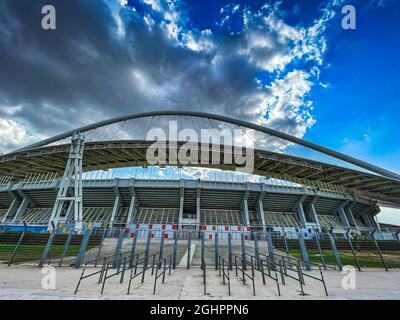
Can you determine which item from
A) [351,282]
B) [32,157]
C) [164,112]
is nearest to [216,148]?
A: [164,112]

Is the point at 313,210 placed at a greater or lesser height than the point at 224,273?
greater

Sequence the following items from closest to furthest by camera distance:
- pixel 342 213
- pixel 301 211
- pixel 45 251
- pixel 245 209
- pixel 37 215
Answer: pixel 45 251 < pixel 245 209 < pixel 301 211 < pixel 37 215 < pixel 342 213

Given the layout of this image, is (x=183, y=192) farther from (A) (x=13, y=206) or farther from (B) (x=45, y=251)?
(A) (x=13, y=206)

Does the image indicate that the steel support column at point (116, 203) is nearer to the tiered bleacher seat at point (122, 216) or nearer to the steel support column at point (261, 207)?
the tiered bleacher seat at point (122, 216)

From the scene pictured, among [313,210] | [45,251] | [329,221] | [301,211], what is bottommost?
[45,251]

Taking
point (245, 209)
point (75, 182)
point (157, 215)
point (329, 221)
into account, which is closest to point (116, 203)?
point (157, 215)

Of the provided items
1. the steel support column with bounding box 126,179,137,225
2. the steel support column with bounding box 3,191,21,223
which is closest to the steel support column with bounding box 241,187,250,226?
the steel support column with bounding box 126,179,137,225

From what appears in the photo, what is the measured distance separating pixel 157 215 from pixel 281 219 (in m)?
21.2

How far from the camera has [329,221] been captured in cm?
3475

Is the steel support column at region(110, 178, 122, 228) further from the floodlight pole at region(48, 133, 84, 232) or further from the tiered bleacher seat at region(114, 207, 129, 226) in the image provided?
the floodlight pole at region(48, 133, 84, 232)

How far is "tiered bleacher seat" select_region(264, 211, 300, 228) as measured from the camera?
99.2 feet
